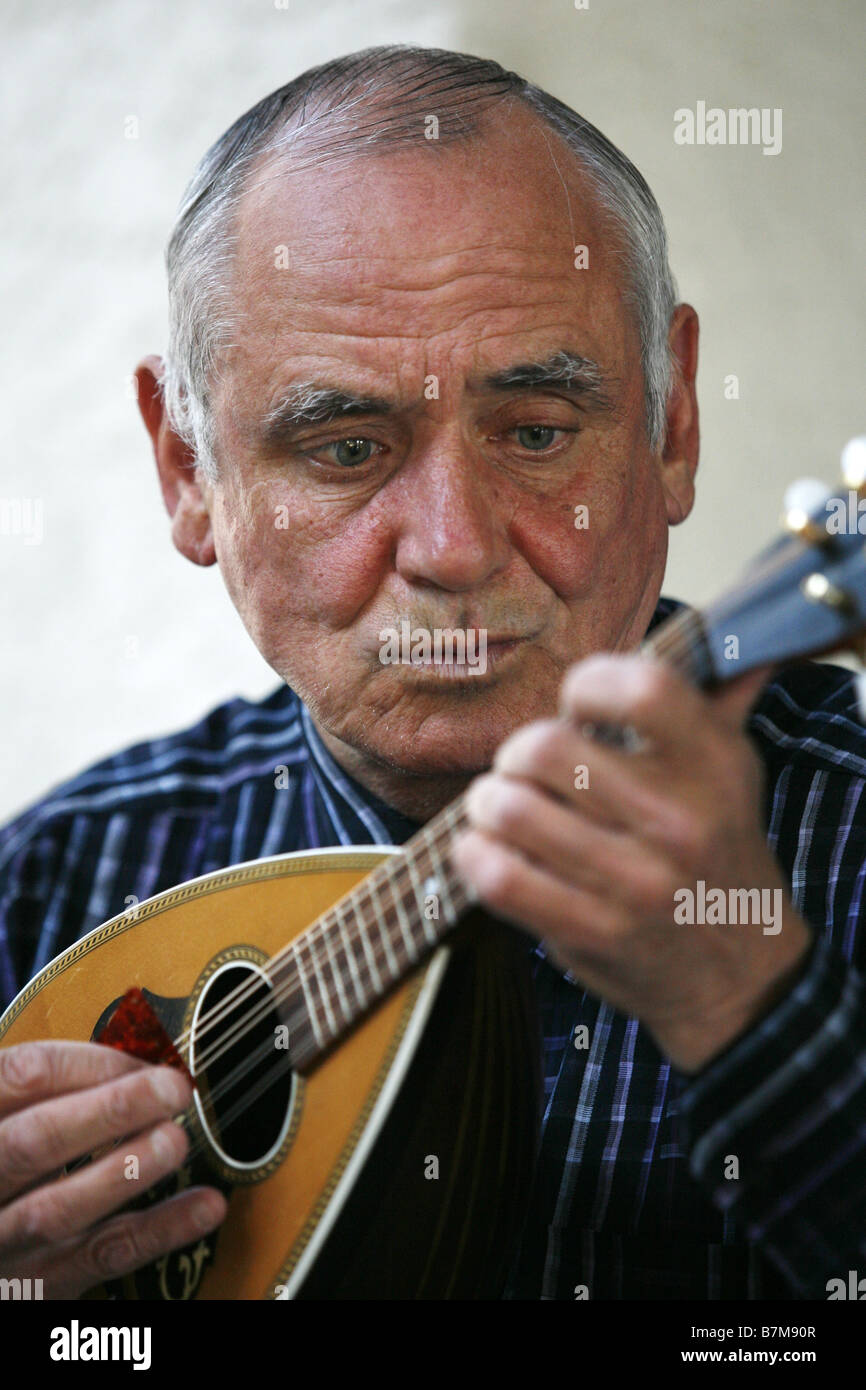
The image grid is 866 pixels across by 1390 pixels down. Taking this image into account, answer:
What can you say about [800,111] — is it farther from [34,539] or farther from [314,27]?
Result: [34,539]

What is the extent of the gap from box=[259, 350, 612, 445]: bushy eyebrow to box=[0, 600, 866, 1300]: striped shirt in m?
0.37

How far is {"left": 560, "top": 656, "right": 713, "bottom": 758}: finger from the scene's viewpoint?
0.63 m

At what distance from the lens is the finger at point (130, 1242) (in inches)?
34.4

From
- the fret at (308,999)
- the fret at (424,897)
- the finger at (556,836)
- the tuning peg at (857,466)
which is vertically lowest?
the fret at (308,999)

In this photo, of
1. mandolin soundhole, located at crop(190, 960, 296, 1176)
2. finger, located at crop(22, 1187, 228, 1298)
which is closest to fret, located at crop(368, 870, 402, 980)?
mandolin soundhole, located at crop(190, 960, 296, 1176)

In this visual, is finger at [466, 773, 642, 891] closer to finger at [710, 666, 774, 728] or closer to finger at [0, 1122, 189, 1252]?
finger at [710, 666, 774, 728]

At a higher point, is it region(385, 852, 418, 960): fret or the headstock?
the headstock

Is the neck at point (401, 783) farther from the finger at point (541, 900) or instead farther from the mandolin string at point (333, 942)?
the finger at point (541, 900)

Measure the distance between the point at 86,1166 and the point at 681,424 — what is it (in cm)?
92

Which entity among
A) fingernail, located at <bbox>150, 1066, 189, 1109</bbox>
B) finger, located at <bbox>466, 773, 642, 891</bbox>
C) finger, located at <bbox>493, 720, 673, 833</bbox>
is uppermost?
finger, located at <bbox>493, 720, 673, 833</bbox>

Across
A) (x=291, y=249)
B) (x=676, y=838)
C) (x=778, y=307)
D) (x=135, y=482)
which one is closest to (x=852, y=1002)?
(x=676, y=838)

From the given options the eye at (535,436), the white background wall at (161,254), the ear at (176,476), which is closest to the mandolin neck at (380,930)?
the eye at (535,436)

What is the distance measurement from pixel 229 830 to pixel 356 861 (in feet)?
1.98

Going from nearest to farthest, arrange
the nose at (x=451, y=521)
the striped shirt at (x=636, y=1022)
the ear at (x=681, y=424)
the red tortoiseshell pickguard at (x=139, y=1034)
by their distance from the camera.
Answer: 1. the striped shirt at (x=636, y=1022)
2. the red tortoiseshell pickguard at (x=139, y=1034)
3. the nose at (x=451, y=521)
4. the ear at (x=681, y=424)
